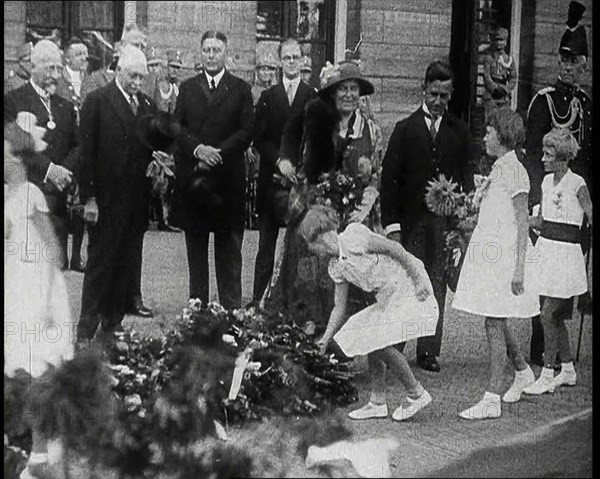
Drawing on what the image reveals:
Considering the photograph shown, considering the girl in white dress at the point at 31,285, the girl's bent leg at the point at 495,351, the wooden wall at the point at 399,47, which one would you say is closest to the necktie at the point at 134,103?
the girl in white dress at the point at 31,285

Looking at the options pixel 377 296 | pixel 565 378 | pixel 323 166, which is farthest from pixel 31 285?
pixel 565 378

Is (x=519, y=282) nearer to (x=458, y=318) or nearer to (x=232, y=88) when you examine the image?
(x=458, y=318)

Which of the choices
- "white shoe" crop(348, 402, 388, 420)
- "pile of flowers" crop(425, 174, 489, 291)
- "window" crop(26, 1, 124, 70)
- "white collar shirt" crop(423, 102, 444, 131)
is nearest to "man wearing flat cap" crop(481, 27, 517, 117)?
Answer: "white collar shirt" crop(423, 102, 444, 131)

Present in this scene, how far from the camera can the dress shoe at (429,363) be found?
4.93 m

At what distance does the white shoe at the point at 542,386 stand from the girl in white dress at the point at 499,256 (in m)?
0.08

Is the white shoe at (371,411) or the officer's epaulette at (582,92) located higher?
the officer's epaulette at (582,92)

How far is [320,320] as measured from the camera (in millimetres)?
4789

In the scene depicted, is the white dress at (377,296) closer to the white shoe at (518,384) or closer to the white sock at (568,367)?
the white shoe at (518,384)

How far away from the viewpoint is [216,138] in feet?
15.2

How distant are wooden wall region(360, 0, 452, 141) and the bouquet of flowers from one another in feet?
0.81

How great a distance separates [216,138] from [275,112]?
257 mm

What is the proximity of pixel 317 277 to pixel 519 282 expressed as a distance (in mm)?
906

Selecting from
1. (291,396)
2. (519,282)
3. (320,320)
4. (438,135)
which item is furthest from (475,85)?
(291,396)

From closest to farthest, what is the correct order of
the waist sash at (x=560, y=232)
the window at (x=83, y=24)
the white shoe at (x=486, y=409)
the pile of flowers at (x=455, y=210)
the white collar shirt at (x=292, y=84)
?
the window at (x=83, y=24), the white collar shirt at (x=292, y=84), the pile of flowers at (x=455, y=210), the white shoe at (x=486, y=409), the waist sash at (x=560, y=232)
